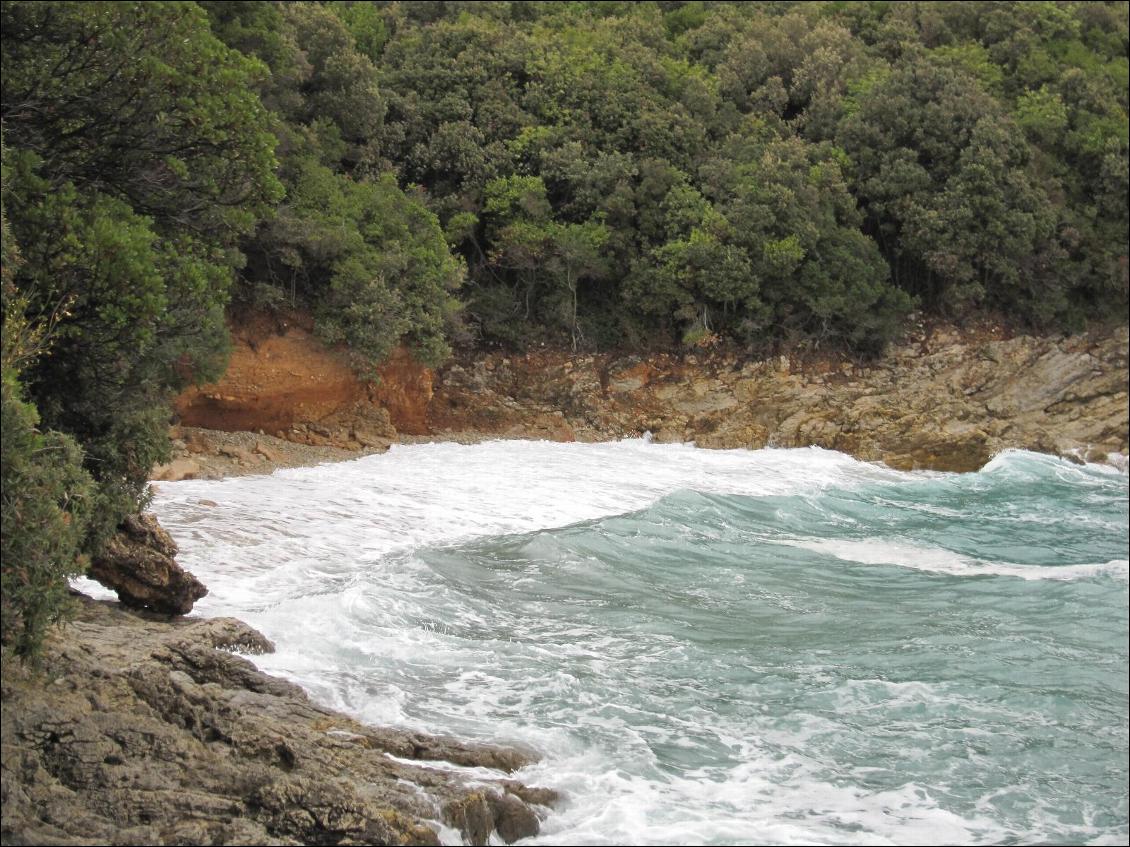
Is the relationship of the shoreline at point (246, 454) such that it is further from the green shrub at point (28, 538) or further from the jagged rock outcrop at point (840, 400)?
the green shrub at point (28, 538)

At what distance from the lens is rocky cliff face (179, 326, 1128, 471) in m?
23.8

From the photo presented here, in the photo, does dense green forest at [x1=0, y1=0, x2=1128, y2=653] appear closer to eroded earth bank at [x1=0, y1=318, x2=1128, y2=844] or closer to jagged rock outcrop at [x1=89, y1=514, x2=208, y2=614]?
eroded earth bank at [x1=0, y1=318, x2=1128, y2=844]

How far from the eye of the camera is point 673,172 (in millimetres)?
27438

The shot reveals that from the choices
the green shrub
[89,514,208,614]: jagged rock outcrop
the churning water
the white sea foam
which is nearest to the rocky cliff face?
the churning water

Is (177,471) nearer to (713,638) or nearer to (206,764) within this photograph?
(713,638)

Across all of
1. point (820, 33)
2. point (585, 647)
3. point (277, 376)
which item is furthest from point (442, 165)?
point (585, 647)

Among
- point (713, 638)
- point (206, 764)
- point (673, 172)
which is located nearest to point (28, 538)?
point (206, 764)

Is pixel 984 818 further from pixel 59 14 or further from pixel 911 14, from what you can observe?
pixel 911 14

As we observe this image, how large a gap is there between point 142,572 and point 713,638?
18.0 feet

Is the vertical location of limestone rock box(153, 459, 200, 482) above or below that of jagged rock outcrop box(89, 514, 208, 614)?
below

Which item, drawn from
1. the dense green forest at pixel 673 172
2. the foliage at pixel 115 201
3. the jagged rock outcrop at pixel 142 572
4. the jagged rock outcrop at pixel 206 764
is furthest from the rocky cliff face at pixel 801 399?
the jagged rock outcrop at pixel 206 764

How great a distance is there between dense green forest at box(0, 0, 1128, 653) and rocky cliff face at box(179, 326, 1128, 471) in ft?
2.80

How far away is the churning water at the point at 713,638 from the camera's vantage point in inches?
319

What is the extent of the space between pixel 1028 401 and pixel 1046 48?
12.7 metres
